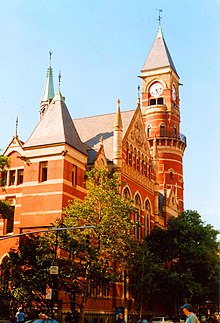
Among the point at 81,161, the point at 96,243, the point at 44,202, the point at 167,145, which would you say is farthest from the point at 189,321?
the point at 167,145

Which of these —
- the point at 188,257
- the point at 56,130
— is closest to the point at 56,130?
the point at 56,130

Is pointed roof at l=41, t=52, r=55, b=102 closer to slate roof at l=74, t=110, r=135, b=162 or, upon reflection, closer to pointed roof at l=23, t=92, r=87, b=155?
slate roof at l=74, t=110, r=135, b=162

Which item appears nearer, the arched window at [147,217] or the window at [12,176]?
the window at [12,176]

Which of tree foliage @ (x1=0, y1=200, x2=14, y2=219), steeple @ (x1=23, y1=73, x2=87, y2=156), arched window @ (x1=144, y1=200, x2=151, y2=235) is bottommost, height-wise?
tree foliage @ (x1=0, y1=200, x2=14, y2=219)

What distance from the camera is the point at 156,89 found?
231ft

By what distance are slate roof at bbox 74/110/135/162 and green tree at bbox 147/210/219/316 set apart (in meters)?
9.23

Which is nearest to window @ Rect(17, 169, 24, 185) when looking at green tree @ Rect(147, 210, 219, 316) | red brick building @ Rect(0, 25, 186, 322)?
red brick building @ Rect(0, 25, 186, 322)

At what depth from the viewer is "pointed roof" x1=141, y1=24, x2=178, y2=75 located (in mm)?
71438

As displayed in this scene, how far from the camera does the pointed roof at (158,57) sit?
234 ft

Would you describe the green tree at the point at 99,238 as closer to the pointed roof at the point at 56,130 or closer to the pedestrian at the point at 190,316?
the pointed roof at the point at 56,130

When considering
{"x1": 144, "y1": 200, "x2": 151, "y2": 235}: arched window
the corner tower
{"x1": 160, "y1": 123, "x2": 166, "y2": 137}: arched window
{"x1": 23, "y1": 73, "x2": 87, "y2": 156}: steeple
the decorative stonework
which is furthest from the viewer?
{"x1": 160, "y1": 123, "x2": 166, "y2": 137}: arched window

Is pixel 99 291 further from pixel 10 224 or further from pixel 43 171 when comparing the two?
pixel 43 171

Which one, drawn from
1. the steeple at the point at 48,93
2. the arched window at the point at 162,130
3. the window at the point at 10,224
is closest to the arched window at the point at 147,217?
the window at the point at 10,224

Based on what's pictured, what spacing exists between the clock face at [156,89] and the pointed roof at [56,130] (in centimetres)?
2940
